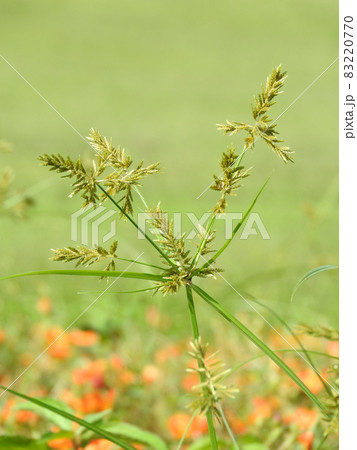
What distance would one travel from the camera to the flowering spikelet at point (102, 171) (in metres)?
0.39

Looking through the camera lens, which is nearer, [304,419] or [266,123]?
[266,123]

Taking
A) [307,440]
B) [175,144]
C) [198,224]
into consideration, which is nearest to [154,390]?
[307,440]

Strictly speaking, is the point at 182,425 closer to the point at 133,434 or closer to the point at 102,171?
the point at 133,434

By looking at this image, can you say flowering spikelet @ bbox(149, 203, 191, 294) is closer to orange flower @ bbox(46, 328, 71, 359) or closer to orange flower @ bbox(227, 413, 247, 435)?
orange flower @ bbox(227, 413, 247, 435)

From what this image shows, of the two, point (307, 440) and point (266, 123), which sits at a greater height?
point (266, 123)

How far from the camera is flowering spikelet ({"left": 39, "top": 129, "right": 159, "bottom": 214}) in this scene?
39 centimetres

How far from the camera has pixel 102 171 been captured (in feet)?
1.32

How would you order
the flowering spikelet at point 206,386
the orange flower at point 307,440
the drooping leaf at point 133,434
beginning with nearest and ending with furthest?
the flowering spikelet at point 206,386
the drooping leaf at point 133,434
the orange flower at point 307,440

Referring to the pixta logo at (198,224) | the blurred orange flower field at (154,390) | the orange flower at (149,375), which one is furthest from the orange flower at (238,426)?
the pixta logo at (198,224)

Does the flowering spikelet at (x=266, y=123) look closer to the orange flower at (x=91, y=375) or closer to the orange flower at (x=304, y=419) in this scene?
the orange flower at (x=304, y=419)

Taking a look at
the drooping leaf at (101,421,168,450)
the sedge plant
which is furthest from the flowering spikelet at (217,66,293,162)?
the drooping leaf at (101,421,168,450)
